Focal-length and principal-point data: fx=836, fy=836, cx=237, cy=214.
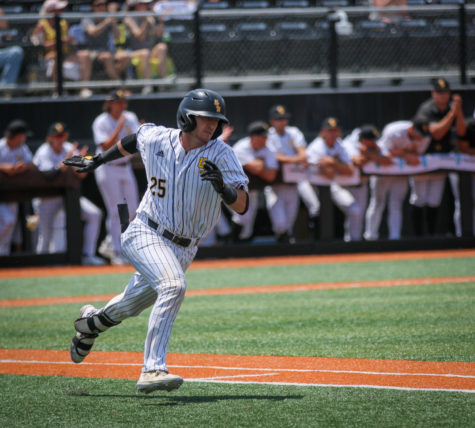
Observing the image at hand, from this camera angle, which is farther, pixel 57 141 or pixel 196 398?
pixel 57 141

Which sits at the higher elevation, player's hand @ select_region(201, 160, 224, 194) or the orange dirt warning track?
player's hand @ select_region(201, 160, 224, 194)

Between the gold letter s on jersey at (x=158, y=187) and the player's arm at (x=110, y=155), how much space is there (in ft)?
1.24

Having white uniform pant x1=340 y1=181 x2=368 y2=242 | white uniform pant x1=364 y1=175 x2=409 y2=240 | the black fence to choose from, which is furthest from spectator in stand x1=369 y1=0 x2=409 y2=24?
white uniform pant x1=340 y1=181 x2=368 y2=242

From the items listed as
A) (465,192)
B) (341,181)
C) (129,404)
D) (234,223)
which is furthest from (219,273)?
(129,404)

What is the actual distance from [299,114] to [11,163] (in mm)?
4952

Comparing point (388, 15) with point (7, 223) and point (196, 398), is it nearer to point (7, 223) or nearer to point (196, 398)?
point (7, 223)

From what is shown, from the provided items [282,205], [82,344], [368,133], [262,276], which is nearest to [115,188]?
[282,205]

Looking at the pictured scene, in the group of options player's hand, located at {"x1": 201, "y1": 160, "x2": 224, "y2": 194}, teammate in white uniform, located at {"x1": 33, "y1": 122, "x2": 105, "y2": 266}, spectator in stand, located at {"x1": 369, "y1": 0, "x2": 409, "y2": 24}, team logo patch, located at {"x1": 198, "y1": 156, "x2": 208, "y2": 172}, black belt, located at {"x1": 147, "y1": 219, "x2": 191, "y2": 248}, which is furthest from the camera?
spectator in stand, located at {"x1": 369, "y1": 0, "x2": 409, "y2": 24}

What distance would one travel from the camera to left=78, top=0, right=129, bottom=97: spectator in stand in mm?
13336

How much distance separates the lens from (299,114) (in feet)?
46.7

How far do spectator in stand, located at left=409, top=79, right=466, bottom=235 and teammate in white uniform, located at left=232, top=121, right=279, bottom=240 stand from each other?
2277 mm

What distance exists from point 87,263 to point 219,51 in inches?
167

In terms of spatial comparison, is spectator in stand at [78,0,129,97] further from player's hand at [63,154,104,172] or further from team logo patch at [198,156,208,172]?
team logo patch at [198,156,208,172]

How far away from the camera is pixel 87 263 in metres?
12.2
